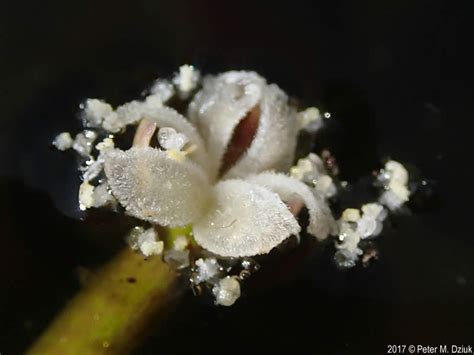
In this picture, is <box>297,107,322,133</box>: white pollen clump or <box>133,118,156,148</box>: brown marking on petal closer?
<box>133,118,156,148</box>: brown marking on petal

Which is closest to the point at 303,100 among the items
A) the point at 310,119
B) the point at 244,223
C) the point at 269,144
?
the point at 310,119

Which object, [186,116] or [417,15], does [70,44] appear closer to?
[186,116]

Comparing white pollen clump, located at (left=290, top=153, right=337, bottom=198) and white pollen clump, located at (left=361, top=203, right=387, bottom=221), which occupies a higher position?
white pollen clump, located at (left=290, top=153, right=337, bottom=198)

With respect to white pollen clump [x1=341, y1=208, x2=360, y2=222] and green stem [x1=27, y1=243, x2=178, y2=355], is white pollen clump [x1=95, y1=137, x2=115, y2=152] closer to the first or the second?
green stem [x1=27, y1=243, x2=178, y2=355]

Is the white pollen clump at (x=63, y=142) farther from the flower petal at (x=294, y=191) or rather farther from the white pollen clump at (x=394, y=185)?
the white pollen clump at (x=394, y=185)

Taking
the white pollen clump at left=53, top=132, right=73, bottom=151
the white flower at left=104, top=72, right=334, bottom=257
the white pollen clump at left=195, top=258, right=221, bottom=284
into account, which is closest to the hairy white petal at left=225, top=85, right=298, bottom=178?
the white flower at left=104, top=72, right=334, bottom=257

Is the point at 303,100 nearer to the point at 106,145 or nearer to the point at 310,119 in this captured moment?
the point at 310,119

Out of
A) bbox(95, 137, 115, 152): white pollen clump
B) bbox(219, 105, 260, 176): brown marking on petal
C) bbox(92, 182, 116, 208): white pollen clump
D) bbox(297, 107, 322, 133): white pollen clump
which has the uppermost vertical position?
bbox(95, 137, 115, 152): white pollen clump

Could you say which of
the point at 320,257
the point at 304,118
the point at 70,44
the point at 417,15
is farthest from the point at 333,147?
the point at 70,44
